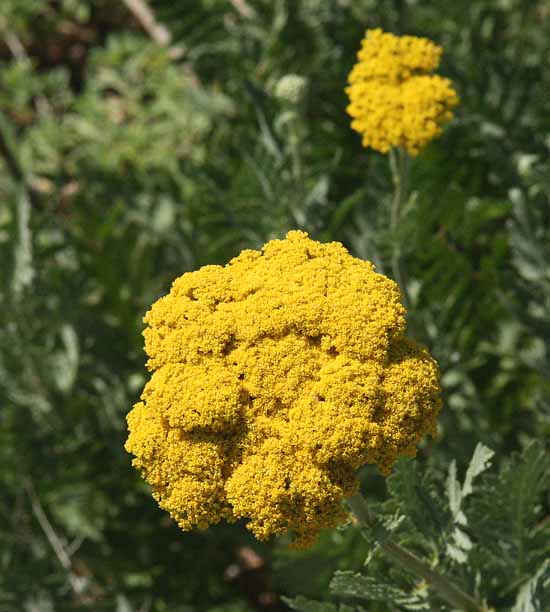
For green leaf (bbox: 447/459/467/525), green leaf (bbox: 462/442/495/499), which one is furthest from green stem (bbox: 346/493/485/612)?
green leaf (bbox: 462/442/495/499)

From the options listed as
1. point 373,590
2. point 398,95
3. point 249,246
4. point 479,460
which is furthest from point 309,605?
point 249,246

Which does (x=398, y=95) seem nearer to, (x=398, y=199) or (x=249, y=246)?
(x=398, y=199)

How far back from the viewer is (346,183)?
5.51 meters

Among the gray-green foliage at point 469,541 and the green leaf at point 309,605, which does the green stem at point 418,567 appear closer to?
Result: the gray-green foliage at point 469,541

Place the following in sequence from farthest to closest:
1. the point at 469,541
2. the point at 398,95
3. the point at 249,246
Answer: the point at 249,246, the point at 398,95, the point at 469,541

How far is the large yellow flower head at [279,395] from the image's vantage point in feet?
8.08

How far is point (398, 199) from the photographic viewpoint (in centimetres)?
365

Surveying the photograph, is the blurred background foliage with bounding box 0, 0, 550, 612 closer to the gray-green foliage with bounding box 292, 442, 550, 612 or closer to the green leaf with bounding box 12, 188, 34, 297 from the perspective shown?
the green leaf with bounding box 12, 188, 34, 297

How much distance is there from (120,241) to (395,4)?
2183mm

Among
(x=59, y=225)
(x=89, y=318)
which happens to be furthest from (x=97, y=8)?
(x=89, y=318)

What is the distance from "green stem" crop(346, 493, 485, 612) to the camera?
2.59 meters

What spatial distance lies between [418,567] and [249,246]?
2268mm

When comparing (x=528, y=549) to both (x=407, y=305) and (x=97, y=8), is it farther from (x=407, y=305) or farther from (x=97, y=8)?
(x=97, y=8)

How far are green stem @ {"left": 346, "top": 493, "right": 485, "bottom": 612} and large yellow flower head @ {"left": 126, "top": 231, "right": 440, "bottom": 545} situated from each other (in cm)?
11
